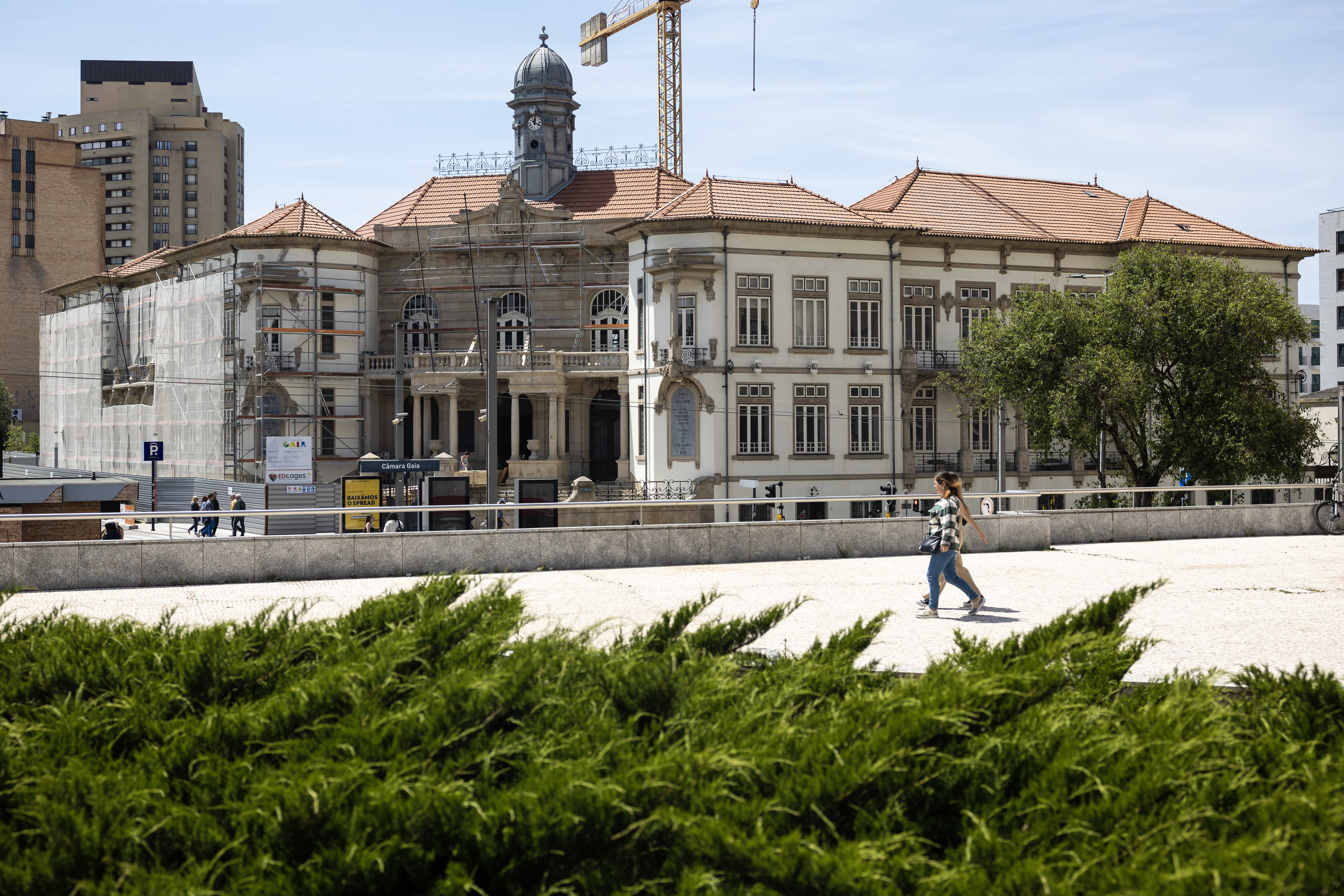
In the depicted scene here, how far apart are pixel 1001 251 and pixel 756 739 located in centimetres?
4610

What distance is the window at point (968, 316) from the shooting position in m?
47.2

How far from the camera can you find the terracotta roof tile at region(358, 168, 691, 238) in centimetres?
5422

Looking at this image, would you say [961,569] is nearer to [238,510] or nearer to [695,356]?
[238,510]

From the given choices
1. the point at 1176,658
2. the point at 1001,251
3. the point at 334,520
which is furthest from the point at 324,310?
the point at 1176,658

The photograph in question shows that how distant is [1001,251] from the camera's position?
1886 inches

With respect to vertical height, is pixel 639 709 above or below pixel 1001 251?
below

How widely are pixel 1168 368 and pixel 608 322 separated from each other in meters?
24.8

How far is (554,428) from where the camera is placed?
49719mm

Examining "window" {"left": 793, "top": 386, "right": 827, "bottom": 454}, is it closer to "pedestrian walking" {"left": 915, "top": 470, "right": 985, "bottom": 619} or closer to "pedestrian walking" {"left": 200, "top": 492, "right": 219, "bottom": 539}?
"pedestrian walking" {"left": 200, "top": 492, "right": 219, "bottom": 539}

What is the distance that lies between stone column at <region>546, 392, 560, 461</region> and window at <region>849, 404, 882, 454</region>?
487 inches

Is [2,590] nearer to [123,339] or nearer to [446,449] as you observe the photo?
[446,449]

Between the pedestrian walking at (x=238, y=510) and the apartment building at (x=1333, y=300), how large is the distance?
3070 inches

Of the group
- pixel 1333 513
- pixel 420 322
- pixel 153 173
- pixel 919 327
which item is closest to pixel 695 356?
pixel 919 327

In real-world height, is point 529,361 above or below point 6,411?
below
